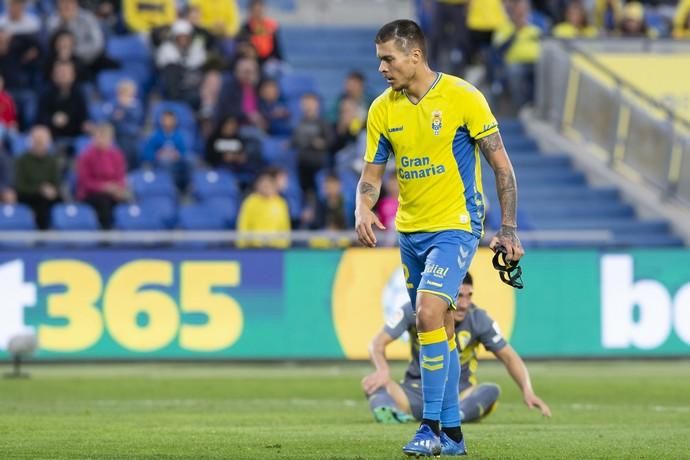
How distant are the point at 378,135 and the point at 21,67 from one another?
1456 centimetres

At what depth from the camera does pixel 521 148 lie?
82.9ft

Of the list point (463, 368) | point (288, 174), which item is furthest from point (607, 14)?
point (463, 368)

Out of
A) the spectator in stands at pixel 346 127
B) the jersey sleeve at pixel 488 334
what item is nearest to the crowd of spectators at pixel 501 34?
the spectator in stands at pixel 346 127

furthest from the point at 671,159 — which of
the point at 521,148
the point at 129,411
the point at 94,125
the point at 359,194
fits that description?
the point at 359,194

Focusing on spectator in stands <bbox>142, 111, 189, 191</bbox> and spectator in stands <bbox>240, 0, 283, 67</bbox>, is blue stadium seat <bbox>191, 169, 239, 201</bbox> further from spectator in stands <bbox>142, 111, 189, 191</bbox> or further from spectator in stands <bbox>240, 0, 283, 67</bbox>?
spectator in stands <bbox>240, 0, 283, 67</bbox>

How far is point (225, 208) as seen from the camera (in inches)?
839

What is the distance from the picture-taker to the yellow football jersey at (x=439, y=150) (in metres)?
9.23

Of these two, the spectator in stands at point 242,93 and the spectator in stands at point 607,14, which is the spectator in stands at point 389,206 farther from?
the spectator in stands at point 607,14

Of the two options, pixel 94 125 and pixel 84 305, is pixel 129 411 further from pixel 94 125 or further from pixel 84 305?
pixel 94 125

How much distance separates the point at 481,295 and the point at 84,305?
189 inches

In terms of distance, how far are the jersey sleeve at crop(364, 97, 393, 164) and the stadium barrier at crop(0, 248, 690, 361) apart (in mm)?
10143

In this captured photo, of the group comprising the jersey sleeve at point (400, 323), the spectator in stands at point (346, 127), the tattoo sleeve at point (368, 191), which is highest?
the tattoo sleeve at point (368, 191)

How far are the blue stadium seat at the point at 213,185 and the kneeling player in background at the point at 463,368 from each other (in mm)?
9282

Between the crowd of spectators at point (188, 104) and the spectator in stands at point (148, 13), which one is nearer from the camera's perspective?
the crowd of spectators at point (188, 104)
